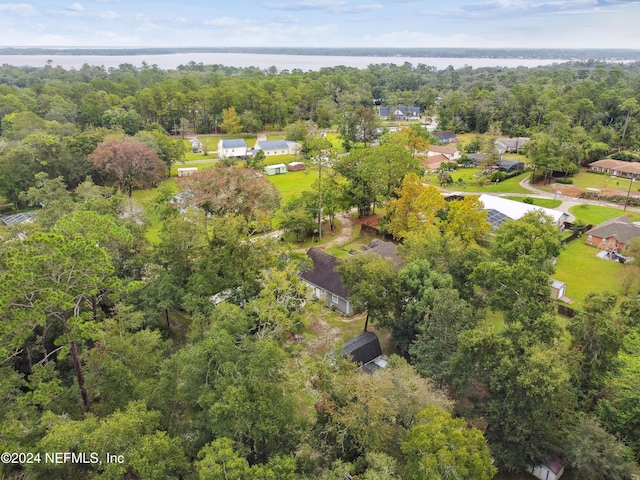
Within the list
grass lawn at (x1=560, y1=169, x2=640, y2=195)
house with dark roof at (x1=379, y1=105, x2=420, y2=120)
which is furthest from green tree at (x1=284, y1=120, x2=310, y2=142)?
grass lawn at (x1=560, y1=169, x2=640, y2=195)

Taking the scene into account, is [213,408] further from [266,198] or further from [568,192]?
[568,192]

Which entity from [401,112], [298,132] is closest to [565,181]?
[298,132]

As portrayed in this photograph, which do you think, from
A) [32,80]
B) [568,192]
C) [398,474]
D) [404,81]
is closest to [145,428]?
[398,474]

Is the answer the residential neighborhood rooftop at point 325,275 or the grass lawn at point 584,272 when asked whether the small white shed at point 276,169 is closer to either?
the residential neighborhood rooftop at point 325,275

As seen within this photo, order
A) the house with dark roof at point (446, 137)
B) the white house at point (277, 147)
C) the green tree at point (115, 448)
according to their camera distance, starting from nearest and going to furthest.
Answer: the green tree at point (115, 448) → the white house at point (277, 147) → the house with dark roof at point (446, 137)

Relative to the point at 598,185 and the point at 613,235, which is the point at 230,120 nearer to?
the point at 598,185

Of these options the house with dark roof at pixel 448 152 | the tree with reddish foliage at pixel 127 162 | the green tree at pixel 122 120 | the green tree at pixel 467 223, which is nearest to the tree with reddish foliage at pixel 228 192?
the green tree at pixel 467 223
